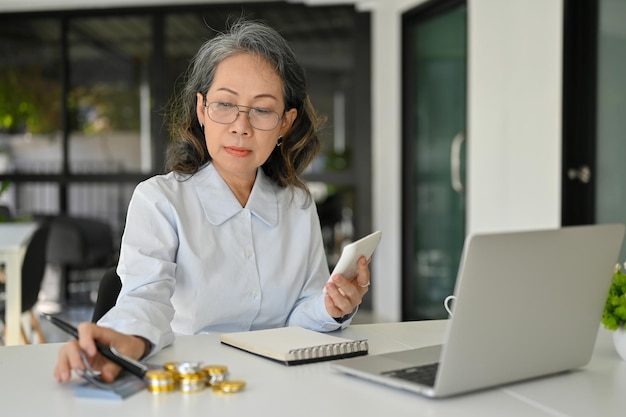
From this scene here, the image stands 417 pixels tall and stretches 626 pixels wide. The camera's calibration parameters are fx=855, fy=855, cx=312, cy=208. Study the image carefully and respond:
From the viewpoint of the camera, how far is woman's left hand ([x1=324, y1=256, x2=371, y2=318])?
1766mm

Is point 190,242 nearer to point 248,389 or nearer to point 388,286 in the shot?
point 248,389

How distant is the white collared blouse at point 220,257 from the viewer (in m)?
1.85

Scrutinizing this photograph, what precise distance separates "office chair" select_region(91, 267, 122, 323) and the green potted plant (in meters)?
1.08

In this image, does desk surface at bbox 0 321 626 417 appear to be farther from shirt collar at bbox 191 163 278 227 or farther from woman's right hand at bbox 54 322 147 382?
shirt collar at bbox 191 163 278 227

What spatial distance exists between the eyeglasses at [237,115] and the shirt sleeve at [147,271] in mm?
224

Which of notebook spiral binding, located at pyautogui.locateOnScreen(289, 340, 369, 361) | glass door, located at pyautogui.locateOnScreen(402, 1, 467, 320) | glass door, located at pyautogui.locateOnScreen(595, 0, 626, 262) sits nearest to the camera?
notebook spiral binding, located at pyautogui.locateOnScreen(289, 340, 369, 361)

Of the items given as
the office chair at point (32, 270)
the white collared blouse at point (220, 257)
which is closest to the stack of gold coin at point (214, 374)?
the white collared blouse at point (220, 257)

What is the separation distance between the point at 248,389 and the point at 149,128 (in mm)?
6528

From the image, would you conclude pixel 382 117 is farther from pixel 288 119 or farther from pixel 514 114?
pixel 288 119

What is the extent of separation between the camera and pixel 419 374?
1.37 meters

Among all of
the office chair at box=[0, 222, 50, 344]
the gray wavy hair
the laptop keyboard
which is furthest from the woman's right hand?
the office chair at box=[0, 222, 50, 344]

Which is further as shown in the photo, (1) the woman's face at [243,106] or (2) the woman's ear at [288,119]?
(2) the woman's ear at [288,119]

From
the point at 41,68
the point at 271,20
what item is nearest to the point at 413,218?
the point at 271,20

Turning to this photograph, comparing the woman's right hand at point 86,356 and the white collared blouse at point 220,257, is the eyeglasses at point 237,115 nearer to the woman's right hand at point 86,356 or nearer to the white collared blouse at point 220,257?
the white collared blouse at point 220,257
